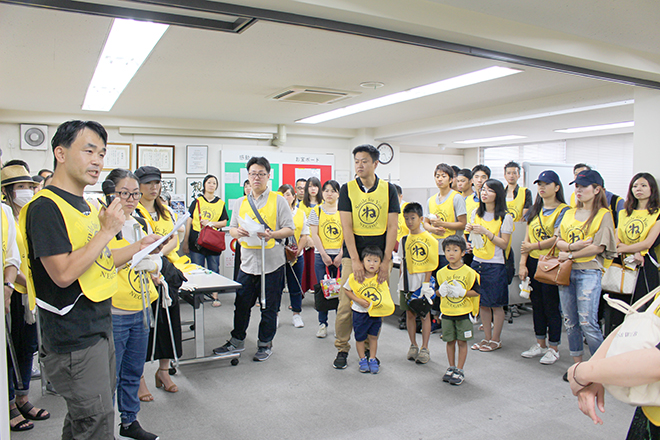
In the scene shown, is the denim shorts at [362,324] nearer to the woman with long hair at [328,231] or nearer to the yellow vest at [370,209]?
the yellow vest at [370,209]

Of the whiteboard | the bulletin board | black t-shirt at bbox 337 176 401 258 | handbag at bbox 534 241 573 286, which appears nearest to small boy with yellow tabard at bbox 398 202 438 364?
black t-shirt at bbox 337 176 401 258

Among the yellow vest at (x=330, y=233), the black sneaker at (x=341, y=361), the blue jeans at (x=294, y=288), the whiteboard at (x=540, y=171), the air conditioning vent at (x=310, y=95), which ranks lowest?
the black sneaker at (x=341, y=361)

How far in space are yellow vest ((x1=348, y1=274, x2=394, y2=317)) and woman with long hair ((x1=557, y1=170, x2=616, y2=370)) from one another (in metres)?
1.35

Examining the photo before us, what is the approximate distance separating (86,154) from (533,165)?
539 centimetres

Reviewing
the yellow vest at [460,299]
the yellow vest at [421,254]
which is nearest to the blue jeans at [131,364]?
the yellow vest at [460,299]

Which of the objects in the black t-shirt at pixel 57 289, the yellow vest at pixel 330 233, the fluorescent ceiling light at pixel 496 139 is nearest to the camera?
the black t-shirt at pixel 57 289

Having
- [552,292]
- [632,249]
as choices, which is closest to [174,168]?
[552,292]

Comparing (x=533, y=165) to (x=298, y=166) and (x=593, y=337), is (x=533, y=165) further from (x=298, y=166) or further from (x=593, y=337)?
(x=298, y=166)

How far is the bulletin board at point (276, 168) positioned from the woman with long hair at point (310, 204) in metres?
1.58

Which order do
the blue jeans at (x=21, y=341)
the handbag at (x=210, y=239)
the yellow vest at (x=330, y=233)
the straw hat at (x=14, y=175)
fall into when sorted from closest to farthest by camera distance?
the blue jeans at (x=21, y=341), the straw hat at (x=14, y=175), the yellow vest at (x=330, y=233), the handbag at (x=210, y=239)

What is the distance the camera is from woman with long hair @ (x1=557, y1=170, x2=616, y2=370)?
3307 mm

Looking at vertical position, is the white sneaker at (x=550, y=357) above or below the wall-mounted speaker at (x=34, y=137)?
below

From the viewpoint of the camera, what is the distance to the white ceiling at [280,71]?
306 centimetres

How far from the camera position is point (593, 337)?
10.9 ft
